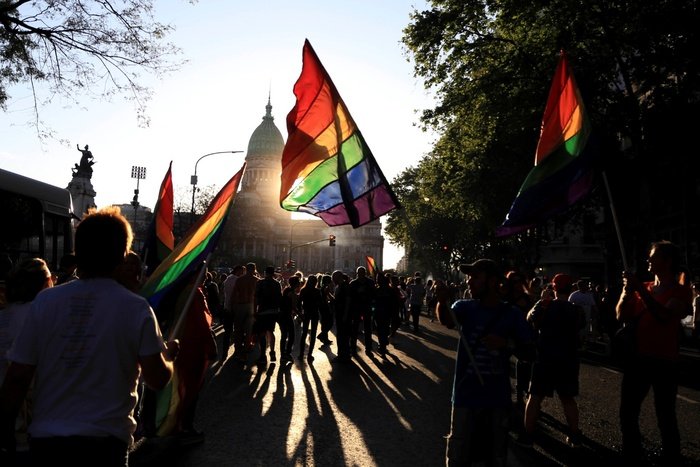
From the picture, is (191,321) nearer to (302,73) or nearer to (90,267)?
(302,73)

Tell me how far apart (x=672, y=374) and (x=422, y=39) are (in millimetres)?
16743

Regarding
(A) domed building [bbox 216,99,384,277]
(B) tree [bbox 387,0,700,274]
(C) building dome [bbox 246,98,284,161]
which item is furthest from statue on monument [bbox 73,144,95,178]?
(C) building dome [bbox 246,98,284,161]

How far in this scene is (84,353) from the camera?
2408 mm

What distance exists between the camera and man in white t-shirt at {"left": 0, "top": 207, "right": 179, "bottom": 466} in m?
2.34

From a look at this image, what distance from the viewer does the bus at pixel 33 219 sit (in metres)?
9.78

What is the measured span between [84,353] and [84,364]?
0.04 meters

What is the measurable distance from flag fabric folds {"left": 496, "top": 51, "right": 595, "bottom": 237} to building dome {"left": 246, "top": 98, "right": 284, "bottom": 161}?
127250mm

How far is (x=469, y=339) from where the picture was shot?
427 centimetres

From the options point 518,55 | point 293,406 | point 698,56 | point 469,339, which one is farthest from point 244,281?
point 698,56

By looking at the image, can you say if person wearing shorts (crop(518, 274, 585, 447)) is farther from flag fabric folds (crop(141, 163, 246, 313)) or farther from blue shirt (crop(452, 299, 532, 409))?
flag fabric folds (crop(141, 163, 246, 313))

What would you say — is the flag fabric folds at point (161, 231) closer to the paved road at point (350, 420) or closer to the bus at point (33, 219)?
the paved road at point (350, 420)

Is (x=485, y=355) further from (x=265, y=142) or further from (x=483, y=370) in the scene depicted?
(x=265, y=142)

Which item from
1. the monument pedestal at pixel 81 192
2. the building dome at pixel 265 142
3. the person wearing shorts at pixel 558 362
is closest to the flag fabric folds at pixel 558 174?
the person wearing shorts at pixel 558 362

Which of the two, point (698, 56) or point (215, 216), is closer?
point (215, 216)
